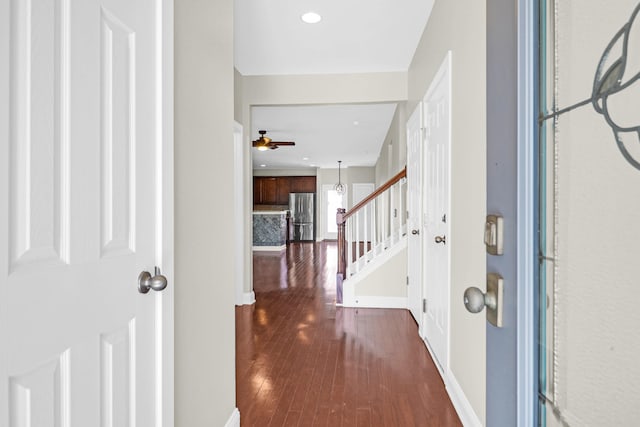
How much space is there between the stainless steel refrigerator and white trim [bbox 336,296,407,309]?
8.79 m

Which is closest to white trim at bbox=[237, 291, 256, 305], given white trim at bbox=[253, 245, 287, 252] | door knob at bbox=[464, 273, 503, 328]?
door knob at bbox=[464, 273, 503, 328]

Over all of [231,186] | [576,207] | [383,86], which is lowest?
[576,207]

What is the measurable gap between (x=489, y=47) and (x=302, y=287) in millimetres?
4938

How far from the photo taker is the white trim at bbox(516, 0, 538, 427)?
2.00 ft

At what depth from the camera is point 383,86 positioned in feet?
14.3

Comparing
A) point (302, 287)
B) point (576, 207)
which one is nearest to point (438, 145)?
point (576, 207)

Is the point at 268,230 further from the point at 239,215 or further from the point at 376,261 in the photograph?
the point at 376,261
